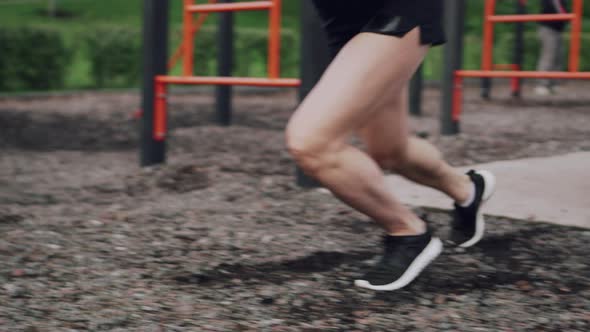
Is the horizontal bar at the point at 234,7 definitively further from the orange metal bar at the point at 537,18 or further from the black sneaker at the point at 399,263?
the black sneaker at the point at 399,263

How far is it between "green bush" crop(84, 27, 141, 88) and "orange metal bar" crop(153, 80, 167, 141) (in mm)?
7671

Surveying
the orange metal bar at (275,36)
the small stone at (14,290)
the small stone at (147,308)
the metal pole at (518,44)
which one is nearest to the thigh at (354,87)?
the small stone at (147,308)

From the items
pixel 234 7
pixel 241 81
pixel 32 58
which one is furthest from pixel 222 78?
pixel 32 58

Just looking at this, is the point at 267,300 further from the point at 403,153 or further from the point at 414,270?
the point at 403,153

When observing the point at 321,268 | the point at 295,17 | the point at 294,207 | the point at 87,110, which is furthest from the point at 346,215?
the point at 295,17

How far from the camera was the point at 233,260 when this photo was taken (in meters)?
3.25

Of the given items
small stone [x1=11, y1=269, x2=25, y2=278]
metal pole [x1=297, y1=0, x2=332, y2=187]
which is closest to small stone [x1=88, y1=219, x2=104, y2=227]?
small stone [x1=11, y1=269, x2=25, y2=278]

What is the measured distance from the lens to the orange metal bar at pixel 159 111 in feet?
18.0

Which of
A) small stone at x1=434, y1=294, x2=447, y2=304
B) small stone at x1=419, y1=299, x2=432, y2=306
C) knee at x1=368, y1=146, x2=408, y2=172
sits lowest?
small stone at x1=419, y1=299, x2=432, y2=306

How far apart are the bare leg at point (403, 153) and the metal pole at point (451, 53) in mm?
3638

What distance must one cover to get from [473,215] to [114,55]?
10.5 m

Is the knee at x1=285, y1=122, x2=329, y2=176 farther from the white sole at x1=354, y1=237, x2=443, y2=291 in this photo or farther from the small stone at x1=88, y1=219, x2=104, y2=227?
the small stone at x1=88, y1=219, x2=104, y2=227

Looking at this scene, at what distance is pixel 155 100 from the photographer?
547cm

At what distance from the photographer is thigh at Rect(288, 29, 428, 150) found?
2574mm
